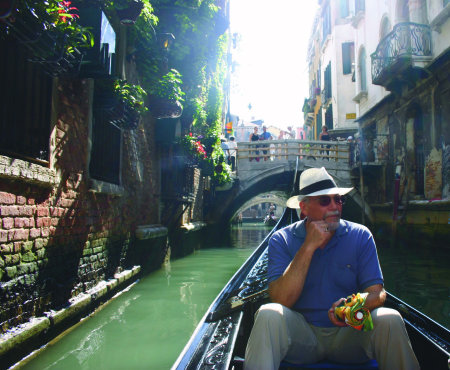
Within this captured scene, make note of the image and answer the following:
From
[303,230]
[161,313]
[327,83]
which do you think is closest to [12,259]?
[161,313]

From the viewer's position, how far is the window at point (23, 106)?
2.31 metres

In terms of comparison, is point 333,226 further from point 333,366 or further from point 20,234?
point 20,234

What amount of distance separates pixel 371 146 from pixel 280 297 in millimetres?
9915

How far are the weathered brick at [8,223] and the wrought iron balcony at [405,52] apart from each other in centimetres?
721

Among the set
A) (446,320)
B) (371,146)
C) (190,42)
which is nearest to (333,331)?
(446,320)

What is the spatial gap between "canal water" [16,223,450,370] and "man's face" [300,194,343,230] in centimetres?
142

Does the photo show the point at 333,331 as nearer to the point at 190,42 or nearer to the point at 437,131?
the point at 190,42

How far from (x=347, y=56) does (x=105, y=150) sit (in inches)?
467

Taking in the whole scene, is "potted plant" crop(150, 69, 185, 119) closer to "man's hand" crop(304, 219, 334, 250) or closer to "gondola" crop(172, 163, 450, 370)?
"gondola" crop(172, 163, 450, 370)

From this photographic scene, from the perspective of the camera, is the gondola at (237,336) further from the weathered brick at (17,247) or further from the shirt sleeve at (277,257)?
the weathered brick at (17,247)

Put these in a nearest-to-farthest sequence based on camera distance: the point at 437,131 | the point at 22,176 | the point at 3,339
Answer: the point at 3,339, the point at 22,176, the point at 437,131

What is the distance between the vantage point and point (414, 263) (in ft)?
20.9

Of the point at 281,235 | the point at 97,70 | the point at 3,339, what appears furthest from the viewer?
the point at 97,70

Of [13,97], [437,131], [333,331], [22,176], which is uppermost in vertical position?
[437,131]
